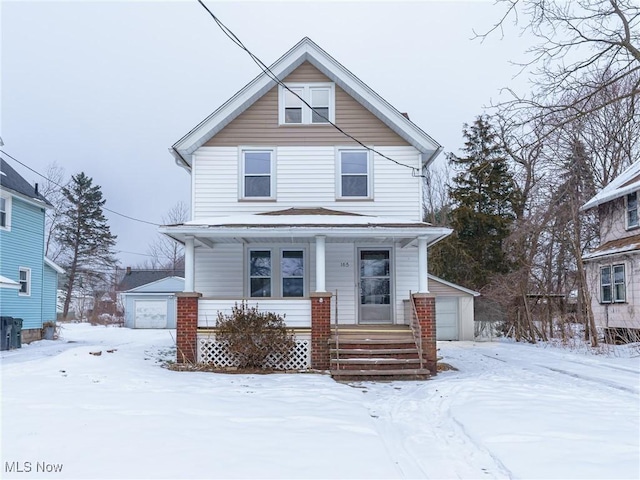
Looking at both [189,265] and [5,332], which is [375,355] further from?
[5,332]

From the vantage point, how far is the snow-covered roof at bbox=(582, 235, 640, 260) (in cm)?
1773

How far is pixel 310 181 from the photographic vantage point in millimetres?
14930

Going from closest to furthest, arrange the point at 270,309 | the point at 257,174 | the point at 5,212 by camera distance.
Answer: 1. the point at 270,309
2. the point at 257,174
3. the point at 5,212

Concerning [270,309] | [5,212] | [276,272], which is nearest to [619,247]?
[276,272]

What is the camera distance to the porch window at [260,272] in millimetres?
14594

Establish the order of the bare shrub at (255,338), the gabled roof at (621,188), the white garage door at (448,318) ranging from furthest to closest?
the white garage door at (448,318), the gabled roof at (621,188), the bare shrub at (255,338)

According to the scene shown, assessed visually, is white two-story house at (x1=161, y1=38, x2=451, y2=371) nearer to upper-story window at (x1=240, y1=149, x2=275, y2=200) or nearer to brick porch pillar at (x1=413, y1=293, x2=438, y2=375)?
upper-story window at (x1=240, y1=149, x2=275, y2=200)

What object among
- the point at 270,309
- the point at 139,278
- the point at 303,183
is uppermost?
the point at 303,183

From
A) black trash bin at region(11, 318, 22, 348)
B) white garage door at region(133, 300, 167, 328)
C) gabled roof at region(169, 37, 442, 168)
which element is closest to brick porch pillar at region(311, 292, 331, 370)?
gabled roof at region(169, 37, 442, 168)

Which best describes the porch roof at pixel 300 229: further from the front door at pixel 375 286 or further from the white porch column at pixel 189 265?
the front door at pixel 375 286

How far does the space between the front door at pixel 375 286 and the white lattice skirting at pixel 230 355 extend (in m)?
2.74

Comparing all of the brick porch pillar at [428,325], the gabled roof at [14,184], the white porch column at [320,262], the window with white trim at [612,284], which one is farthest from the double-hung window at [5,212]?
the window with white trim at [612,284]

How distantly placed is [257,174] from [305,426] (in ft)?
30.8

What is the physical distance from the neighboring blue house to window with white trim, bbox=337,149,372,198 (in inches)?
454
